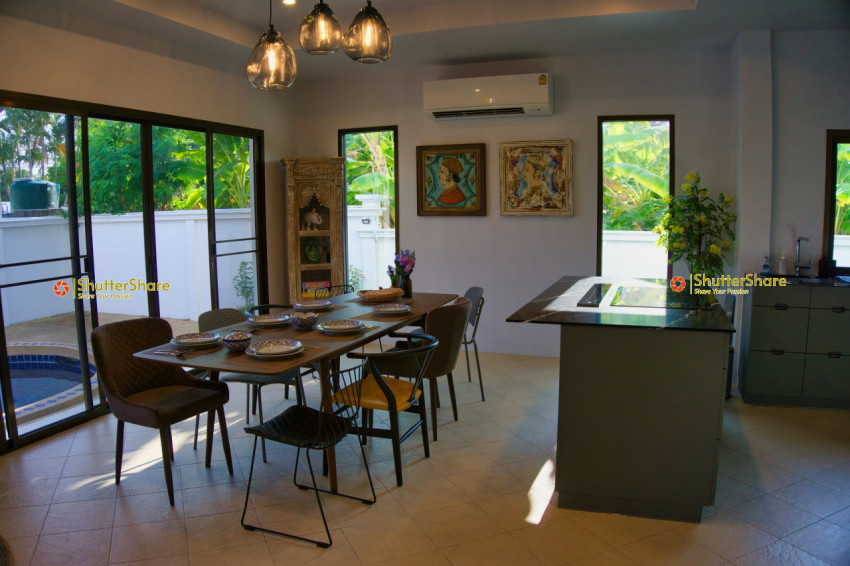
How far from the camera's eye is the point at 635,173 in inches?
220

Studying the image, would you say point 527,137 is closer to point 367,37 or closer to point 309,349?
point 367,37

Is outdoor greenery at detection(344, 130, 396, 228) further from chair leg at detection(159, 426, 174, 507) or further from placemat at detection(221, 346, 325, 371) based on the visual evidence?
chair leg at detection(159, 426, 174, 507)

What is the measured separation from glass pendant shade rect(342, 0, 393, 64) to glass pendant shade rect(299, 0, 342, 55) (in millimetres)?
56

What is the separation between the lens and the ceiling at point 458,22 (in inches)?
167

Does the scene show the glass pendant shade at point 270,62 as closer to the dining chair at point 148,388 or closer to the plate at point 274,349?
the plate at point 274,349

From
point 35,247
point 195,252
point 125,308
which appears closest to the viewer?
point 35,247

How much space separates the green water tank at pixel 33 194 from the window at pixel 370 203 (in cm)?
299

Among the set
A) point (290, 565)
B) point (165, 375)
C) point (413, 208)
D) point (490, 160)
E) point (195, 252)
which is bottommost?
point (290, 565)

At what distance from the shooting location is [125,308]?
4.71m

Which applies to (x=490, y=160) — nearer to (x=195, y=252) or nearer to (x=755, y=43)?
(x=755, y=43)

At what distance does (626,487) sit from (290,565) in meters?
1.56

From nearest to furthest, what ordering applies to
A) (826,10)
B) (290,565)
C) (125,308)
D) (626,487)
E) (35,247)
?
(290,565) < (626,487) < (35,247) < (826,10) < (125,308)

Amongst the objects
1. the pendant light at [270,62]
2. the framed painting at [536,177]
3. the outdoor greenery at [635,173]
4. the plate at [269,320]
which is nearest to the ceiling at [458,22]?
the outdoor greenery at [635,173]

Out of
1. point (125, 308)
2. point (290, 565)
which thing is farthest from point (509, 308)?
point (290, 565)
